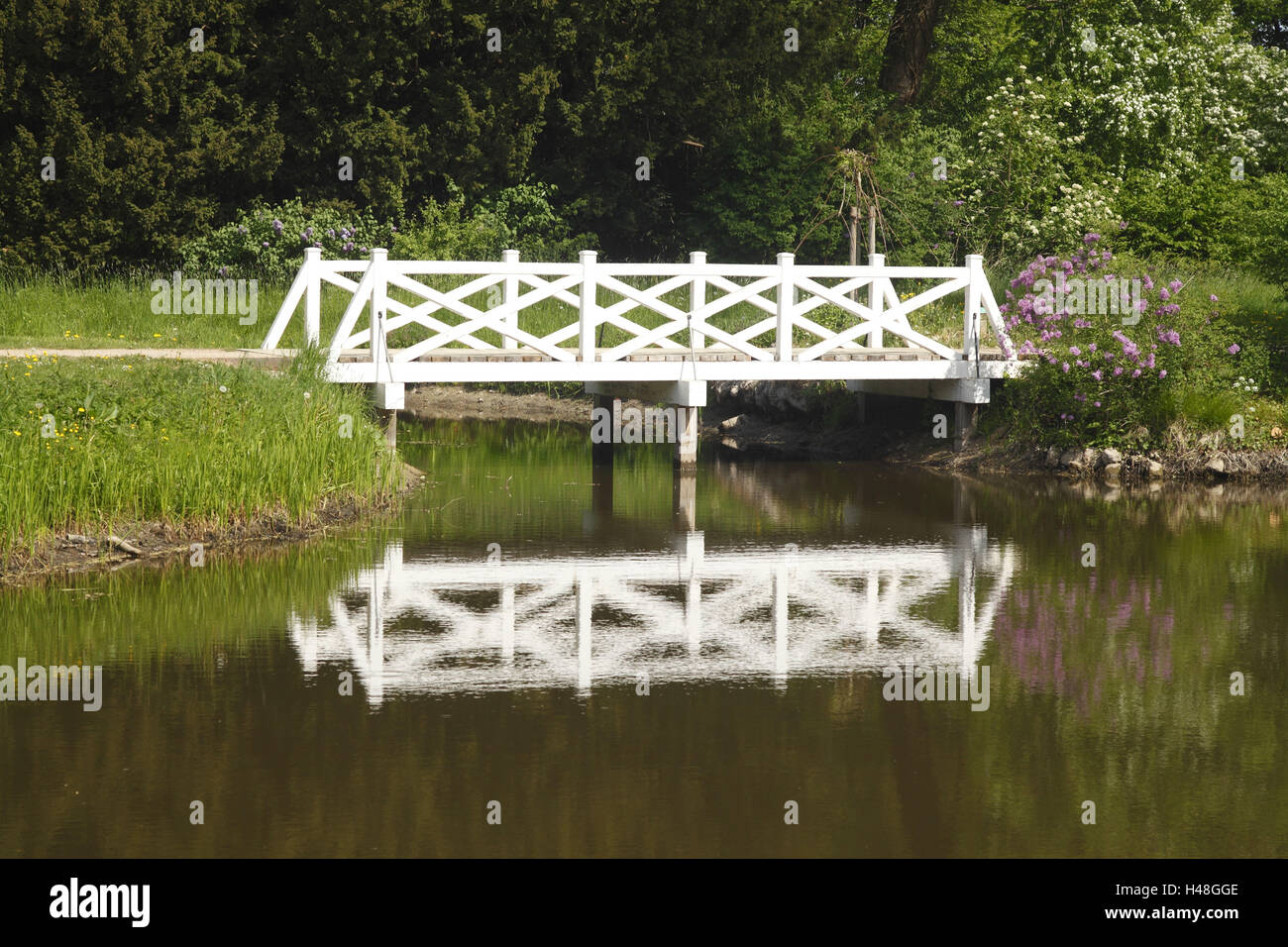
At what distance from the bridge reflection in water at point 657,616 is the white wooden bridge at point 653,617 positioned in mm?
15

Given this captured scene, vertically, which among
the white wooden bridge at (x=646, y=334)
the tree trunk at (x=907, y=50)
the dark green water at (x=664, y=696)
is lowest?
the dark green water at (x=664, y=696)

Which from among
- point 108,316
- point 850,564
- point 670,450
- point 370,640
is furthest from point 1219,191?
point 370,640

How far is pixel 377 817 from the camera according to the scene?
6.13 m

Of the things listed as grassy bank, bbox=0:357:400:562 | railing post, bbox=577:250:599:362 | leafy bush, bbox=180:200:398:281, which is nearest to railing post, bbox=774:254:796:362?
railing post, bbox=577:250:599:362

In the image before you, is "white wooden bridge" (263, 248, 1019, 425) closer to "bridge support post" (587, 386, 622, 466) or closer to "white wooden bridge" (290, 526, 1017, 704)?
"bridge support post" (587, 386, 622, 466)

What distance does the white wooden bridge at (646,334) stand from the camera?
1591 cm

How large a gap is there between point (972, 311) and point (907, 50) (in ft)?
38.2

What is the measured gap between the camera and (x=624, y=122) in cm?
2708

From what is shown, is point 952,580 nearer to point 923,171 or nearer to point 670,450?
point 670,450

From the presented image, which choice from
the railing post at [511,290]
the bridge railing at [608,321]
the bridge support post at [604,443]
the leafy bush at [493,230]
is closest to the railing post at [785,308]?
the bridge railing at [608,321]

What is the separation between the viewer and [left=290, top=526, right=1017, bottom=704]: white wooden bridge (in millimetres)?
8453

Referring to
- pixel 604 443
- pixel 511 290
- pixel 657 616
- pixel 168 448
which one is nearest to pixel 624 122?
pixel 511 290

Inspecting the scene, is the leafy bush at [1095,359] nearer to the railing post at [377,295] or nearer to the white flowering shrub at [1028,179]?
the white flowering shrub at [1028,179]

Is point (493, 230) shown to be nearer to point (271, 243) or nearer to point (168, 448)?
point (271, 243)
